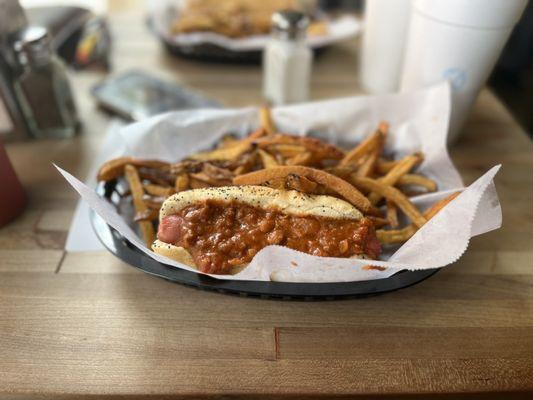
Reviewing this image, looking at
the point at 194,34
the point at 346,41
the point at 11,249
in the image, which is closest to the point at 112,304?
the point at 11,249

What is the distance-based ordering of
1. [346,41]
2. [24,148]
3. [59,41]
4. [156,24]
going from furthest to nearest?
[346,41]
[156,24]
[59,41]
[24,148]

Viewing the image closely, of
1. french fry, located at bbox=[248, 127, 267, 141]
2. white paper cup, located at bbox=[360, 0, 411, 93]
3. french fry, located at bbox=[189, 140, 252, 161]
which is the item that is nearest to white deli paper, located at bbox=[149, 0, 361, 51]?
white paper cup, located at bbox=[360, 0, 411, 93]

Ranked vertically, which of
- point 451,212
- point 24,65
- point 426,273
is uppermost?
point 24,65

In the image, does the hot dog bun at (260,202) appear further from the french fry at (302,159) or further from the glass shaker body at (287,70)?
the glass shaker body at (287,70)

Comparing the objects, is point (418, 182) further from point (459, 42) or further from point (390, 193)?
point (459, 42)

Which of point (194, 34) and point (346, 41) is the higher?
point (194, 34)

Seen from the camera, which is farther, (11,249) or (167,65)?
(167,65)

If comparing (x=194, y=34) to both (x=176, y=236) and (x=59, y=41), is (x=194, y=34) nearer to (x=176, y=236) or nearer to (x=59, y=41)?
(x=59, y=41)
